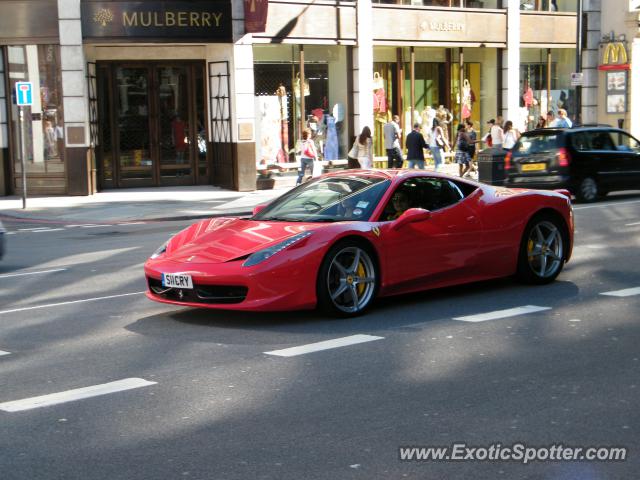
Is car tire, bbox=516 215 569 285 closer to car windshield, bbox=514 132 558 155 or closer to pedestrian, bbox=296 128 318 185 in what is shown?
car windshield, bbox=514 132 558 155

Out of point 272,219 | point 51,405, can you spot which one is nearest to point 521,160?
point 272,219

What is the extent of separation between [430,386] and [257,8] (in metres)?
20.8

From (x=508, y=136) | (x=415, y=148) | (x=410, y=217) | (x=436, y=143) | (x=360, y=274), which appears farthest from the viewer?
(x=436, y=143)

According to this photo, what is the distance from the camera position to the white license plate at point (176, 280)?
8703 millimetres

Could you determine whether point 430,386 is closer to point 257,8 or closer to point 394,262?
point 394,262

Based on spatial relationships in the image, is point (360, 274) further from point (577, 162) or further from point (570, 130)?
point (570, 130)

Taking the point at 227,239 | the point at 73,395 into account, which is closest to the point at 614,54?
the point at 227,239

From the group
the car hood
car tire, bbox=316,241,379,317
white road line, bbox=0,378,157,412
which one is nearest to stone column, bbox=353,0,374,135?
the car hood

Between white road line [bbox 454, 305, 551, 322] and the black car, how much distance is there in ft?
40.3

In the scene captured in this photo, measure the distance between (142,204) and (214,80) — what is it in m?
5.23

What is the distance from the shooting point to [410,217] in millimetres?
9273

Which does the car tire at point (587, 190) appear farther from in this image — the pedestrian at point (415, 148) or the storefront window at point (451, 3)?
the storefront window at point (451, 3)

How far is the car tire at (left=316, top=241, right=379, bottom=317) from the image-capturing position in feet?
28.6

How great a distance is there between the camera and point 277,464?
518cm
